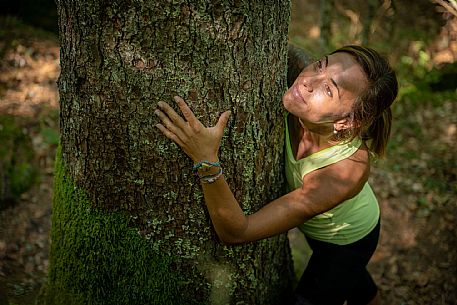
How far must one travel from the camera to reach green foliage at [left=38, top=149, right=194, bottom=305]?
2.40m

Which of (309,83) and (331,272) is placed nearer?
(309,83)

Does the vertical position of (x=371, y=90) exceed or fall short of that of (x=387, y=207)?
it exceeds it

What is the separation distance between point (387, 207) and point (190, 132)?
12.0 feet

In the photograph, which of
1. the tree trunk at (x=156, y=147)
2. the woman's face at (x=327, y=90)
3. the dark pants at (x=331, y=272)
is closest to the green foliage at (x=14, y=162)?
the tree trunk at (x=156, y=147)

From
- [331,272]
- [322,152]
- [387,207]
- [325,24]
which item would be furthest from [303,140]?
[325,24]

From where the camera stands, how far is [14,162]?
14.8 ft

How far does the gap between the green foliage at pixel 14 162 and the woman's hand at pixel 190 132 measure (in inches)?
110

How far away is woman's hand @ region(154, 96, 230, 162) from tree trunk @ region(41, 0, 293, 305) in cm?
4

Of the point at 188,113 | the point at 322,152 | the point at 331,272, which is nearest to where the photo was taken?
the point at 188,113

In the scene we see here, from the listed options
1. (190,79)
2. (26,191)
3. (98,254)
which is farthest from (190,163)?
(26,191)

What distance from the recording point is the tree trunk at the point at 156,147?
199 centimetres

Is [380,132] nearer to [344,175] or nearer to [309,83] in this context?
[344,175]

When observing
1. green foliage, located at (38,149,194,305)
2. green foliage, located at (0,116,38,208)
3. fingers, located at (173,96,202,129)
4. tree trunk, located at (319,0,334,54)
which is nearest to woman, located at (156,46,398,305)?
fingers, located at (173,96,202,129)

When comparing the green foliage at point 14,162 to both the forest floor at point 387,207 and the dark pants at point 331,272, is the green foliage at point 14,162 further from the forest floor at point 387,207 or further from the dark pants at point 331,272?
the dark pants at point 331,272
